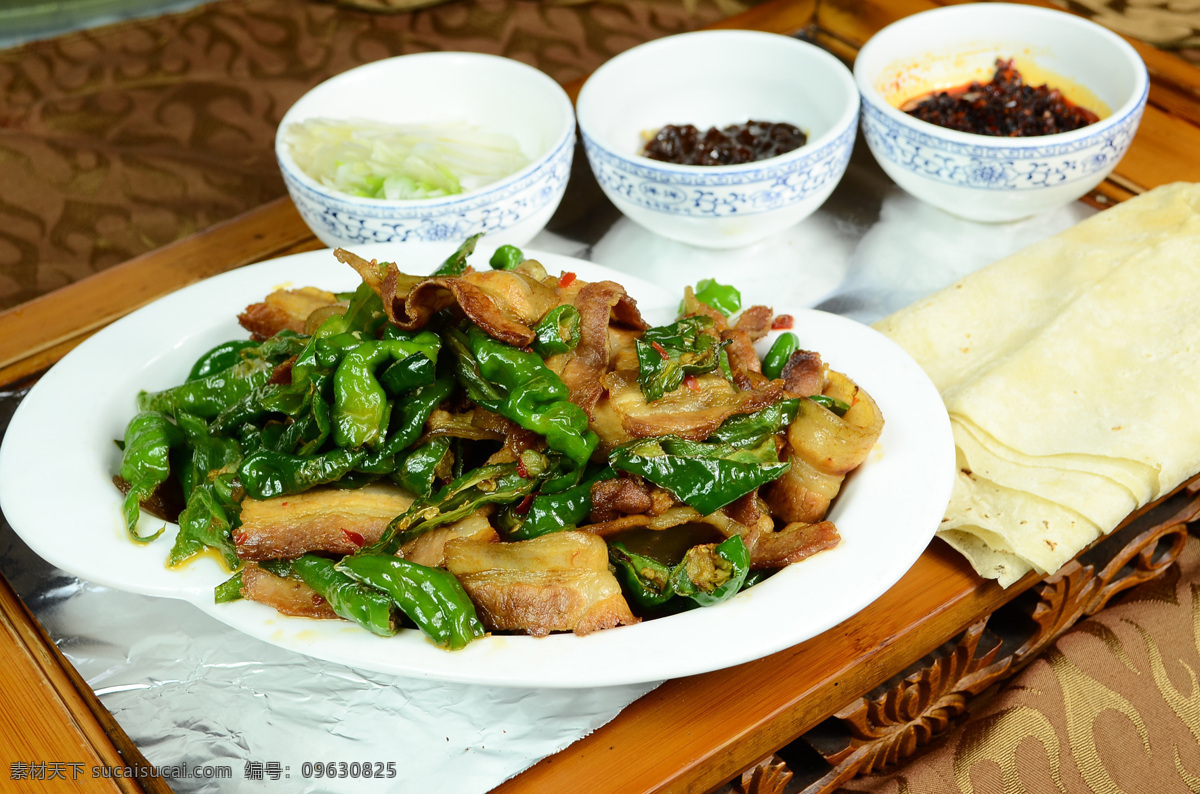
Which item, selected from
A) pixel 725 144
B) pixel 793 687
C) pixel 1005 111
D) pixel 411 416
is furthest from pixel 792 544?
pixel 1005 111

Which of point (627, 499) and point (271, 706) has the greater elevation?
point (627, 499)

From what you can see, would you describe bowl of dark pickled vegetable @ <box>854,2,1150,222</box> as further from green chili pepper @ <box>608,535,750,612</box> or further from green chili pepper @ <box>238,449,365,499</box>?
green chili pepper @ <box>238,449,365,499</box>

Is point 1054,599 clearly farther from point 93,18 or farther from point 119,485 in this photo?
point 93,18

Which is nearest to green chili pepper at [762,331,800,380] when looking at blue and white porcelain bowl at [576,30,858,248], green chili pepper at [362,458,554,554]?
green chili pepper at [362,458,554,554]

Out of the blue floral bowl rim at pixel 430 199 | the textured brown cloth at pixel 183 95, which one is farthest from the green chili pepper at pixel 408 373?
the textured brown cloth at pixel 183 95

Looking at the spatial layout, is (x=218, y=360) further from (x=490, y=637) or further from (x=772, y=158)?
(x=772, y=158)

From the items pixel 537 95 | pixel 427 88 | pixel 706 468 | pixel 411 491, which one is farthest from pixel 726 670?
pixel 427 88
